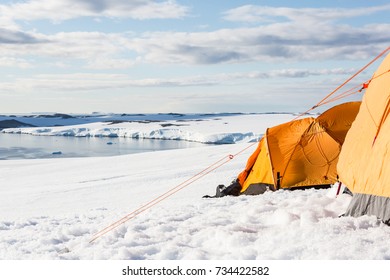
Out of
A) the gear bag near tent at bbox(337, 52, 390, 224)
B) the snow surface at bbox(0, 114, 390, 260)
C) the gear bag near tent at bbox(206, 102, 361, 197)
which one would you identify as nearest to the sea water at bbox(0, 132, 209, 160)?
the snow surface at bbox(0, 114, 390, 260)

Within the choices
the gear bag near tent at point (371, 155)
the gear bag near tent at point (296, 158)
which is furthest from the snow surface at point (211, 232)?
the gear bag near tent at point (296, 158)

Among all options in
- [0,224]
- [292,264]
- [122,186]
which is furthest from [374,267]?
[122,186]

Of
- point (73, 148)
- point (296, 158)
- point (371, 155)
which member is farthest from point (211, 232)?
point (73, 148)

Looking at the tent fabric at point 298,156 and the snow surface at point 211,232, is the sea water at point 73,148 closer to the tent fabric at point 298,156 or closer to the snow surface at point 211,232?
the snow surface at point 211,232

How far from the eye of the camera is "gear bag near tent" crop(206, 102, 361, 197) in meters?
8.05

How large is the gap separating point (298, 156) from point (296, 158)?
0.06 m

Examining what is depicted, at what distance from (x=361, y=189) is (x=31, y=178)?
13.1 metres

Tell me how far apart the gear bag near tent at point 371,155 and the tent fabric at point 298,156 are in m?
2.16

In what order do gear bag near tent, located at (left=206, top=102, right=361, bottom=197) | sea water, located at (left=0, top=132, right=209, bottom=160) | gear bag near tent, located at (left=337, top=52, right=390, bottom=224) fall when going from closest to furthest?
gear bag near tent, located at (left=337, top=52, right=390, bottom=224) < gear bag near tent, located at (left=206, top=102, right=361, bottom=197) < sea water, located at (left=0, top=132, right=209, bottom=160)

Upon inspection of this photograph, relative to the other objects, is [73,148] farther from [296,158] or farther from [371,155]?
[371,155]

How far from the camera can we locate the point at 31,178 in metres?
15.9

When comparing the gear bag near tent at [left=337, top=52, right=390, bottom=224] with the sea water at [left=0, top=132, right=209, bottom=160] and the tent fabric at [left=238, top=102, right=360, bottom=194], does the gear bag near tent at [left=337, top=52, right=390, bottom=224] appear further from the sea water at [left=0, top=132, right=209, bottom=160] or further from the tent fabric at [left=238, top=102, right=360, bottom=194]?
the sea water at [left=0, top=132, right=209, bottom=160]

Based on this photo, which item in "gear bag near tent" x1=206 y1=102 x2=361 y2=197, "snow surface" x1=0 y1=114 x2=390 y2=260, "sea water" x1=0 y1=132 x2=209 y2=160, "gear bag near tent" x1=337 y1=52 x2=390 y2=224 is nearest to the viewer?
"snow surface" x1=0 y1=114 x2=390 y2=260

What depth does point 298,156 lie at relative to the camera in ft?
26.9
